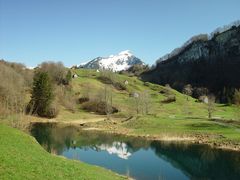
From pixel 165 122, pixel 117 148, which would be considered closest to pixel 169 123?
pixel 165 122

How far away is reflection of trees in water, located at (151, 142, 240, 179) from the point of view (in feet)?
176

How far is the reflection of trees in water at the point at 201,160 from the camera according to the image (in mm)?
53625

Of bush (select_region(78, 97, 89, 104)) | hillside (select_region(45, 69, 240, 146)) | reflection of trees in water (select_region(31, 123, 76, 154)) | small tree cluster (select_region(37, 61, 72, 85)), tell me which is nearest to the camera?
reflection of trees in water (select_region(31, 123, 76, 154))

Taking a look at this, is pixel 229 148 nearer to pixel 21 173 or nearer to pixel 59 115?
pixel 21 173

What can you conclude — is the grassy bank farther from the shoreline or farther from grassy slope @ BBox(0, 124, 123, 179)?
grassy slope @ BBox(0, 124, 123, 179)

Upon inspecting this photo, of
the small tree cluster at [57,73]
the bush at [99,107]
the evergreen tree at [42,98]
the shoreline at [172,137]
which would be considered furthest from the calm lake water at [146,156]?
the small tree cluster at [57,73]

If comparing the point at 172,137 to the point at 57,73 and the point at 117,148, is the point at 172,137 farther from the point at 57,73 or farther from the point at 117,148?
the point at 57,73

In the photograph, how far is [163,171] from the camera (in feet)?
180

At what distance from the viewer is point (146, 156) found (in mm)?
68125

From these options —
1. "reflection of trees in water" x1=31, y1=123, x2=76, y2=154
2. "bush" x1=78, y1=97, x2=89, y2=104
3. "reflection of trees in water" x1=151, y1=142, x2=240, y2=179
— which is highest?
"bush" x1=78, y1=97, x2=89, y2=104

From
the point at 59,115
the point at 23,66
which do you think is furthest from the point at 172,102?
the point at 23,66

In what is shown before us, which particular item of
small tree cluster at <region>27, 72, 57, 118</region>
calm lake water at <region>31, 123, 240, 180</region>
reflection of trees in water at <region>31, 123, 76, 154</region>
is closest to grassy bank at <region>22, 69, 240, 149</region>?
small tree cluster at <region>27, 72, 57, 118</region>

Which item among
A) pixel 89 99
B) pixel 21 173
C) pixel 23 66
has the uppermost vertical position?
pixel 23 66

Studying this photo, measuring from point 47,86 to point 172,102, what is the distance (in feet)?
226
